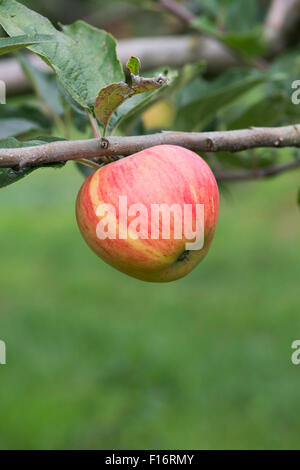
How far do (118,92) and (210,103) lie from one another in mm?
449

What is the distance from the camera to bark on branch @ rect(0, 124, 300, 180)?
2.44 ft

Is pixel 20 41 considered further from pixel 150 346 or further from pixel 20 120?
pixel 150 346

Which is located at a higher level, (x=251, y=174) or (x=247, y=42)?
(x=247, y=42)

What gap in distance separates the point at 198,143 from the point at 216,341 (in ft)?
9.19

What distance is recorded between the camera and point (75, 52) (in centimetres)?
92

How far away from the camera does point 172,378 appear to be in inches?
129

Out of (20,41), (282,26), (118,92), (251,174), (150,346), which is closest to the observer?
(20,41)

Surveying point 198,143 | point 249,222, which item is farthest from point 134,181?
point 249,222

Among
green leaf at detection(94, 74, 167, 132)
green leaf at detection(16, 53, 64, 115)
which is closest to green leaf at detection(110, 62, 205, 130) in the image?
green leaf at detection(94, 74, 167, 132)

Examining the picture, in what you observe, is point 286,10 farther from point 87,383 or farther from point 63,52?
point 87,383

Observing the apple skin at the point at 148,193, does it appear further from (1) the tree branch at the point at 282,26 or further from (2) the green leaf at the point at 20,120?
(1) the tree branch at the point at 282,26

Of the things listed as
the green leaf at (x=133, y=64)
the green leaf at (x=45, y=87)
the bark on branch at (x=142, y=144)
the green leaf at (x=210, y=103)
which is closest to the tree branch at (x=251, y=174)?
→ the green leaf at (x=210, y=103)

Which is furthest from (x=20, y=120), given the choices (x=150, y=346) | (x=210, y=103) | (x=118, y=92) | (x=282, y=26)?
(x=150, y=346)

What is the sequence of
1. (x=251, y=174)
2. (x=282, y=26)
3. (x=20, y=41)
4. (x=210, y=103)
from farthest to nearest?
(x=282, y=26)
(x=251, y=174)
(x=210, y=103)
(x=20, y=41)
